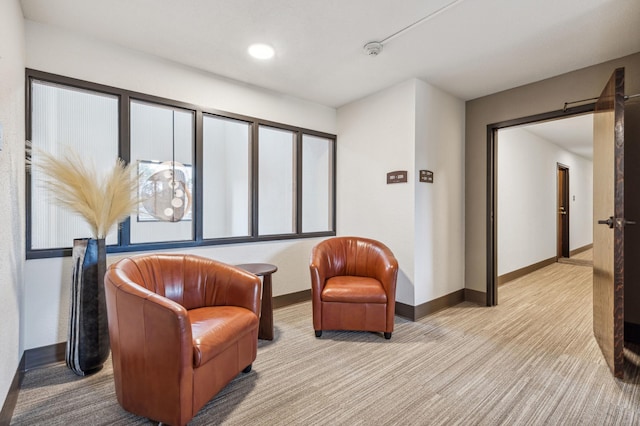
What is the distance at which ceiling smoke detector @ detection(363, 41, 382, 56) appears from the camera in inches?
99.8

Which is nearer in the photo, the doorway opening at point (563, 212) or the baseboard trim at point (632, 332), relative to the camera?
the baseboard trim at point (632, 332)

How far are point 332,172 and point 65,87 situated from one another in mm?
2882

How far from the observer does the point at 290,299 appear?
3.72 metres

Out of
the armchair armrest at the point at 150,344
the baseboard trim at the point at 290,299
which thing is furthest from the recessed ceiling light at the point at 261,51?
the baseboard trim at the point at 290,299

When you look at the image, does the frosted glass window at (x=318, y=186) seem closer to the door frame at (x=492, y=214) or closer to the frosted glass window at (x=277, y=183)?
the frosted glass window at (x=277, y=183)

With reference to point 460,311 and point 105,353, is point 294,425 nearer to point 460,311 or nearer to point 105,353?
point 105,353

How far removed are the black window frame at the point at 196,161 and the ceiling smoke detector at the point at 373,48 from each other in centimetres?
139

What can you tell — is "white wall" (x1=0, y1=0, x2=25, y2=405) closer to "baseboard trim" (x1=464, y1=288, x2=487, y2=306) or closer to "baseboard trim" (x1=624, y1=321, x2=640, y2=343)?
"baseboard trim" (x1=464, y1=288, x2=487, y2=306)

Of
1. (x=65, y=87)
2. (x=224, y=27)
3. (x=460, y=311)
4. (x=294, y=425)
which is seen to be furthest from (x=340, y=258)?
(x=65, y=87)

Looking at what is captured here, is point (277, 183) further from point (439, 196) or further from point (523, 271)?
point (523, 271)

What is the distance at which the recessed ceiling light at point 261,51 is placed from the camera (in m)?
2.61

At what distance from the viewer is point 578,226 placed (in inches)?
285

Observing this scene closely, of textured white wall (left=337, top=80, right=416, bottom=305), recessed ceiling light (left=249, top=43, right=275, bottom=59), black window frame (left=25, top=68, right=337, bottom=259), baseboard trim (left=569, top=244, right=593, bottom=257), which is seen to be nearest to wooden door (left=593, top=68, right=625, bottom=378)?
textured white wall (left=337, top=80, right=416, bottom=305)

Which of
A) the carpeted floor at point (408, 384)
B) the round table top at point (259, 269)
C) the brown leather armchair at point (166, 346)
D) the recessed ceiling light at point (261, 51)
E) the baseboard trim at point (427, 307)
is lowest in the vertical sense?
the carpeted floor at point (408, 384)
